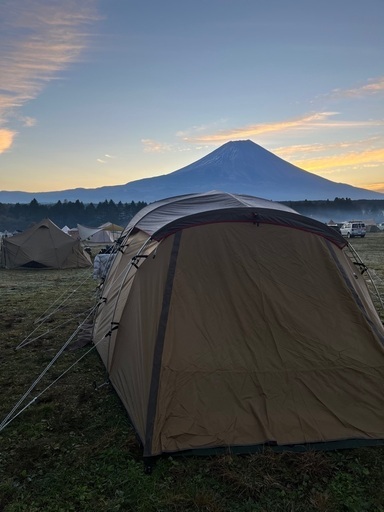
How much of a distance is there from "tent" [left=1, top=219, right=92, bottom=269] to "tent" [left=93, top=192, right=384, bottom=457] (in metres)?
16.6

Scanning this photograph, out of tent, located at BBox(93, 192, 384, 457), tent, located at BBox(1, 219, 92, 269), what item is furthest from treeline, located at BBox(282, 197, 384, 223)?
tent, located at BBox(93, 192, 384, 457)

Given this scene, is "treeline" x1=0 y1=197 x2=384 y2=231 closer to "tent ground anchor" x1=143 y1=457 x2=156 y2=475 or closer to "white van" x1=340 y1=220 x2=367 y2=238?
"white van" x1=340 y1=220 x2=367 y2=238

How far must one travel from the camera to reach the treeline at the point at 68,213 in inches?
3189

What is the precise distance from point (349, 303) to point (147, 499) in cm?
277

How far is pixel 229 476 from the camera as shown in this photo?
322 cm

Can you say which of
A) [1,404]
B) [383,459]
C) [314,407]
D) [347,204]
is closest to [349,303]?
[314,407]

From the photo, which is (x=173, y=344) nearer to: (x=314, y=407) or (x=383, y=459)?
(x=314, y=407)

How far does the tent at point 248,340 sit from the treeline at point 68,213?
254 feet

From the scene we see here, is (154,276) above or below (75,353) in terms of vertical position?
above

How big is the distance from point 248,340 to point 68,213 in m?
85.2

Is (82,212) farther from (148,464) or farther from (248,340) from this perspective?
(148,464)

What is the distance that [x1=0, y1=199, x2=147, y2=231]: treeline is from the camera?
81.0m

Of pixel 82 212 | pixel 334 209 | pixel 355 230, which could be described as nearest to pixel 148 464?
pixel 355 230

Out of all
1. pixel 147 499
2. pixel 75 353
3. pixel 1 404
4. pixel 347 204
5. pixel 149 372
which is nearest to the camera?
pixel 147 499
